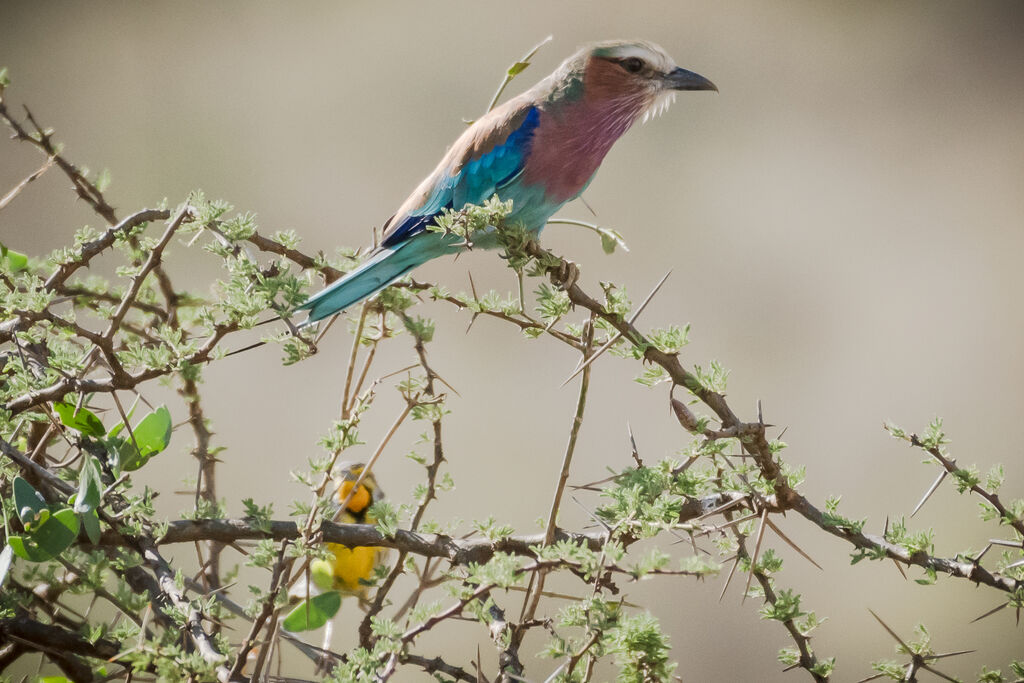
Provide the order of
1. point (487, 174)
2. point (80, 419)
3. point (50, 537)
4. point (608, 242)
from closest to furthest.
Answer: point (50, 537)
point (80, 419)
point (608, 242)
point (487, 174)

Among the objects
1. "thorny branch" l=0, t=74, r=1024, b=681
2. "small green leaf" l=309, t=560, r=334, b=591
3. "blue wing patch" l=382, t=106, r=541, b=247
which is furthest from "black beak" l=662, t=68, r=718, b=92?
"small green leaf" l=309, t=560, r=334, b=591

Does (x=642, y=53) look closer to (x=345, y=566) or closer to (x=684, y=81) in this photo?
(x=684, y=81)

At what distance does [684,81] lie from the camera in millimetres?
1321

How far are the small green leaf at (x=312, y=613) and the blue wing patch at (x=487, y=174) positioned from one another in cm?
57

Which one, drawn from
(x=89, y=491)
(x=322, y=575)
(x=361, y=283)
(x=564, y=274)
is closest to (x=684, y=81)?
(x=564, y=274)

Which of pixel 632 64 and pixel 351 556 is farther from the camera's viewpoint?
pixel 632 64

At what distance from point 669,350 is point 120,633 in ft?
1.59

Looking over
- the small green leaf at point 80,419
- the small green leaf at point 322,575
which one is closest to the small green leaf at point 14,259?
the small green leaf at point 80,419

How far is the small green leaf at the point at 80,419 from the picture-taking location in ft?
2.38

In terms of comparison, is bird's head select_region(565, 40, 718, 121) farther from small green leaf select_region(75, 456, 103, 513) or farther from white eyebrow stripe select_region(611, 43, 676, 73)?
small green leaf select_region(75, 456, 103, 513)

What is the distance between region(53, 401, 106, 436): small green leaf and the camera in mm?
724

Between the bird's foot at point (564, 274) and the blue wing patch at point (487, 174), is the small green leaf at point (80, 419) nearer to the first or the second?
the bird's foot at point (564, 274)

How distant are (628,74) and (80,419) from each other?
894 mm

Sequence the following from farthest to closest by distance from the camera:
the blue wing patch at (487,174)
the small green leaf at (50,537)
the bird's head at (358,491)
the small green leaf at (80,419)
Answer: the blue wing patch at (487,174), the bird's head at (358,491), the small green leaf at (80,419), the small green leaf at (50,537)
